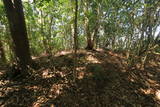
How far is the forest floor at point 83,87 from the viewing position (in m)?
3.69

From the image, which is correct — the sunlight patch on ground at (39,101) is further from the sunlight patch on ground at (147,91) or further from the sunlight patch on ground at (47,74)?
the sunlight patch on ground at (147,91)

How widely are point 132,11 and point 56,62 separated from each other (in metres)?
4.39

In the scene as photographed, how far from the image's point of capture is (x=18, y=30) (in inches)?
171

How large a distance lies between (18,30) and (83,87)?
2973mm

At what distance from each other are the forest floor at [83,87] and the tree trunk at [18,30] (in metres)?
0.64

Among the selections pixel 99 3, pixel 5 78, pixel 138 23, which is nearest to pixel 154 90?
pixel 138 23

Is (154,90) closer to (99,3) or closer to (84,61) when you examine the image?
(84,61)

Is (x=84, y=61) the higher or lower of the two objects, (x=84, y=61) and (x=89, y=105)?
the higher

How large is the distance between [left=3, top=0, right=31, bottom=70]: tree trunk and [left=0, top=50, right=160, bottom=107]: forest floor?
0.64 metres

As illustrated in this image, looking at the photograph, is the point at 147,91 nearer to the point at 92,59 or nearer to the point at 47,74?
the point at 92,59

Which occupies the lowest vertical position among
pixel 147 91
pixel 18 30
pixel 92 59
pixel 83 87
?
pixel 147 91

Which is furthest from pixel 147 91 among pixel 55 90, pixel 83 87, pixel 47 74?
pixel 47 74

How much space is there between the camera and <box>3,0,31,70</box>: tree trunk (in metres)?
4.24

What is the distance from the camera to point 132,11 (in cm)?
610
